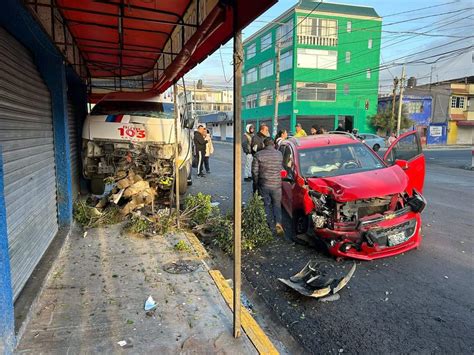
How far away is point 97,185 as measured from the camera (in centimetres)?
865

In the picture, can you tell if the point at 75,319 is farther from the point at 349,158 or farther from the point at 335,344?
the point at 349,158

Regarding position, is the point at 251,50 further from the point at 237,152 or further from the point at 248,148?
the point at 237,152

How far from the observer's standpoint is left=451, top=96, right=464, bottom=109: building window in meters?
44.0

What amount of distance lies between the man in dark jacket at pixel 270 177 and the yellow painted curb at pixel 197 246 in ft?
4.62

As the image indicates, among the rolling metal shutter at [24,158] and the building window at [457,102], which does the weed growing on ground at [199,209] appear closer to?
the rolling metal shutter at [24,158]

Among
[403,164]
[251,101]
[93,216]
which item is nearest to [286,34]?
[251,101]

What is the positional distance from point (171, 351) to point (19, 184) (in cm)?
229

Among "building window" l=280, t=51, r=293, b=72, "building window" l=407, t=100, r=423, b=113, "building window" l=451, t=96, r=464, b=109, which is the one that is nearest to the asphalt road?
"building window" l=280, t=51, r=293, b=72

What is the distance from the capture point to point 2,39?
11.8 feet

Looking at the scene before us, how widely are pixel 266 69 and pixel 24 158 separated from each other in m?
44.3

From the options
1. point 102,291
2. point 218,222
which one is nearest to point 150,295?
point 102,291

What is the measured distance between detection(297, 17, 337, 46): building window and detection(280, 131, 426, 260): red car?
35567mm

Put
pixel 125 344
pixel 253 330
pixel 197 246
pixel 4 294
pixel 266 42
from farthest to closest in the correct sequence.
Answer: pixel 266 42 < pixel 197 246 < pixel 253 330 < pixel 125 344 < pixel 4 294

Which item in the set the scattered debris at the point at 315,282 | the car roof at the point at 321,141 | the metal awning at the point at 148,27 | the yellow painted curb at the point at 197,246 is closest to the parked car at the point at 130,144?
the metal awning at the point at 148,27
